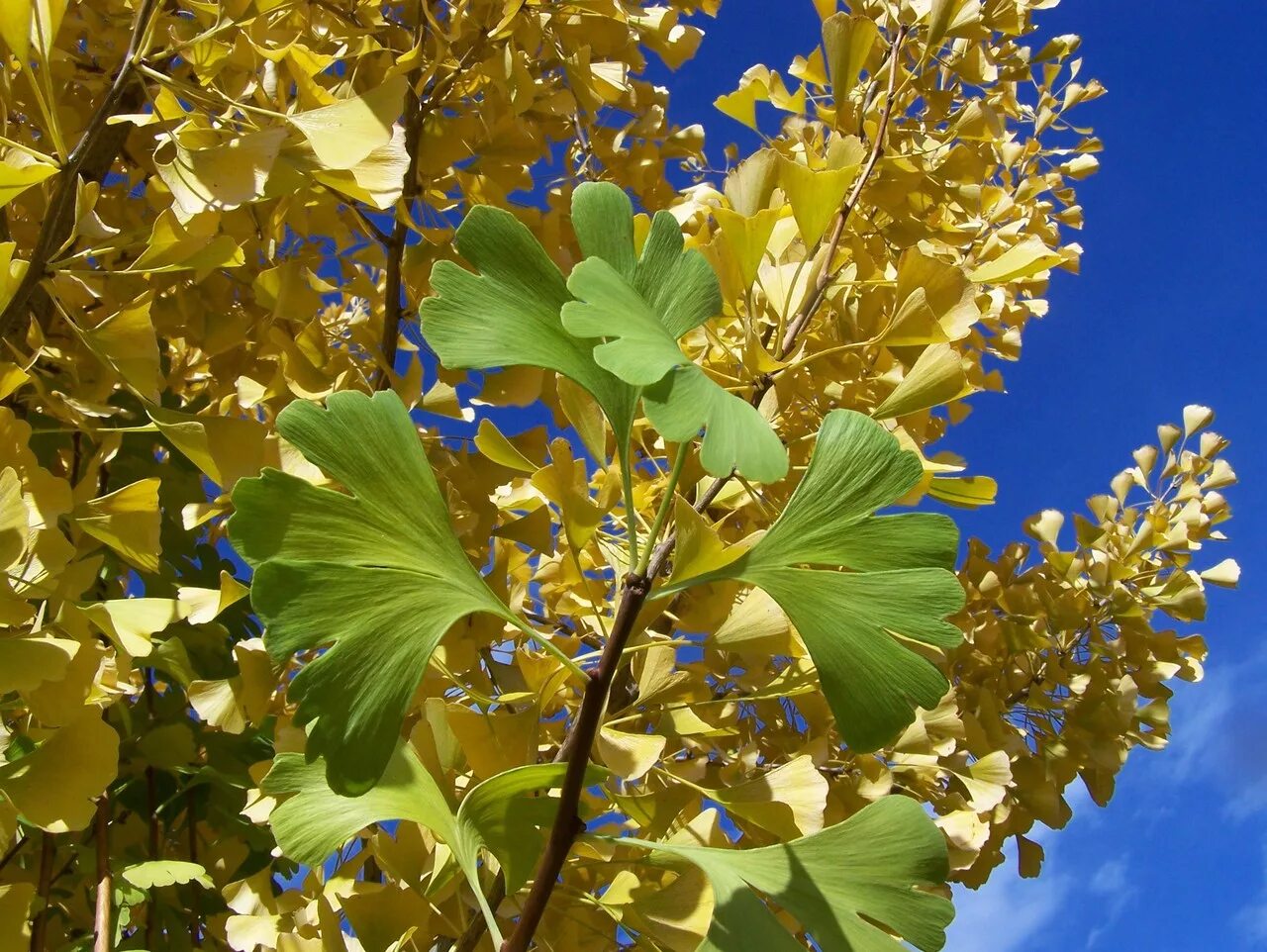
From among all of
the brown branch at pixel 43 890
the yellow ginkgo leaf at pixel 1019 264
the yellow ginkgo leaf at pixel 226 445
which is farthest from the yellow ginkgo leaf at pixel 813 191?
the brown branch at pixel 43 890

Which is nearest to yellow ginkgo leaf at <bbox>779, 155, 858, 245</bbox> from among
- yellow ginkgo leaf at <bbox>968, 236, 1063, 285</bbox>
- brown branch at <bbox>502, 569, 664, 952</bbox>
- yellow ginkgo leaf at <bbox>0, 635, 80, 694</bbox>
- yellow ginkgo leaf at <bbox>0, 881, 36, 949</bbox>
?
yellow ginkgo leaf at <bbox>968, 236, 1063, 285</bbox>

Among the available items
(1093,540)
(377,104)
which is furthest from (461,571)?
(1093,540)

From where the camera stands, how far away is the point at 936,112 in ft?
3.63

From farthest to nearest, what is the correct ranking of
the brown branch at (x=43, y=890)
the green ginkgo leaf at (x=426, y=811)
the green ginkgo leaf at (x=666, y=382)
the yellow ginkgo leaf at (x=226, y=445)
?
the brown branch at (x=43, y=890) < the yellow ginkgo leaf at (x=226, y=445) < the green ginkgo leaf at (x=426, y=811) < the green ginkgo leaf at (x=666, y=382)

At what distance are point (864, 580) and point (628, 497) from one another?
100 millimetres

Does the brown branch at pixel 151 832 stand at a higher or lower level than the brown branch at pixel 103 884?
lower

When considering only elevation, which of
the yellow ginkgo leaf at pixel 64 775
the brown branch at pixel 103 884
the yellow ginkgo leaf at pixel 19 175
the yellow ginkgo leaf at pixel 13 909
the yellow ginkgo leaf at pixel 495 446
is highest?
the yellow ginkgo leaf at pixel 495 446

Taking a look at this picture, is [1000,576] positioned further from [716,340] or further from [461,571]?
[461,571]

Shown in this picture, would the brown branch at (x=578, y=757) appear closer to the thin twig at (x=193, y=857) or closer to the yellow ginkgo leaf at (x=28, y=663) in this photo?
the yellow ginkgo leaf at (x=28, y=663)

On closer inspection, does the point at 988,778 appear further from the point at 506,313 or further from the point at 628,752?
the point at 506,313

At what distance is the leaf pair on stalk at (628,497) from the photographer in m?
0.38

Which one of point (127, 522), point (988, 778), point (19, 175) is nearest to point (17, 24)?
point (19, 175)

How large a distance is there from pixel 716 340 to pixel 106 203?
0.77m

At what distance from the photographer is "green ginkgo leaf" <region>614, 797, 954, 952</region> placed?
17.1 inches
